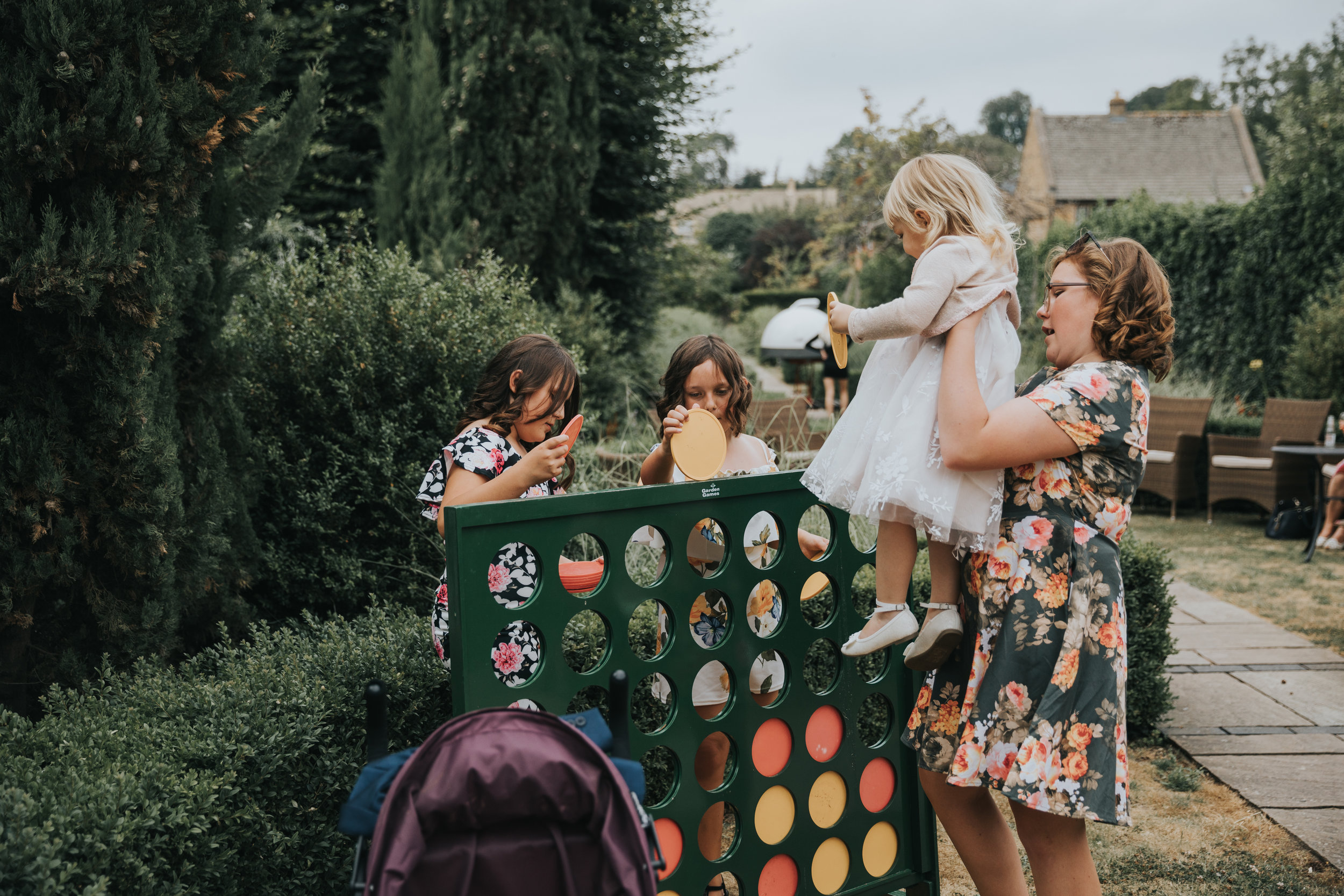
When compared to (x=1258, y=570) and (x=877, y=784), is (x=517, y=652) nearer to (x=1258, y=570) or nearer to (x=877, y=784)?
(x=877, y=784)

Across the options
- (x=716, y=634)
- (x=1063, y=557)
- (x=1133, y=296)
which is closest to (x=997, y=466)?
(x=1063, y=557)

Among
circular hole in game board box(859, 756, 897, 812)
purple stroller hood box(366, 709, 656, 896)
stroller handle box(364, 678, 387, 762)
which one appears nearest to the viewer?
purple stroller hood box(366, 709, 656, 896)

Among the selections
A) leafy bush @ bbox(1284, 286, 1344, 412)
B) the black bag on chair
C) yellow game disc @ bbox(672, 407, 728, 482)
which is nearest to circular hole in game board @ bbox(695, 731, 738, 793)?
yellow game disc @ bbox(672, 407, 728, 482)

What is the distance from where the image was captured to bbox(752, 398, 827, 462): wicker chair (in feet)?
18.5

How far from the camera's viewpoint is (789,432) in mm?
5848

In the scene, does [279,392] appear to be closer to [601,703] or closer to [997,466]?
[601,703]

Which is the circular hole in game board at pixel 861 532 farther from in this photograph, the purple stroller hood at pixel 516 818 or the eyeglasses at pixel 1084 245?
the purple stroller hood at pixel 516 818

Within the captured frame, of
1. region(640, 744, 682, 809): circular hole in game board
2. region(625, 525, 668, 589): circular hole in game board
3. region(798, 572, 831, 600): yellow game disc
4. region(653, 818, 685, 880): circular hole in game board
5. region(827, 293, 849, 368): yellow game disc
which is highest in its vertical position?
region(827, 293, 849, 368): yellow game disc

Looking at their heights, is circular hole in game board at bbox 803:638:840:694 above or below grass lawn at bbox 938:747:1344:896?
above

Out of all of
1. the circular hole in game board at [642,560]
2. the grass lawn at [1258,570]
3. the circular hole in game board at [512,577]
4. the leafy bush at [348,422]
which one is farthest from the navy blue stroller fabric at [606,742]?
the grass lawn at [1258,570]

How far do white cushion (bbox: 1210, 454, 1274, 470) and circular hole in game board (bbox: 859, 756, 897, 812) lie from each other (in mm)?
8374

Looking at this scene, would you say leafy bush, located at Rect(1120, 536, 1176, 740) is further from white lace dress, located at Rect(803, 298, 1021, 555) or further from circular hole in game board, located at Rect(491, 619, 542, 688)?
circular hole in game board, located at Rect(491, 619, 542, 688)

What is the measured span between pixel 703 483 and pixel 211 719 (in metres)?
1.26

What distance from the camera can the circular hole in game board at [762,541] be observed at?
253 cm
